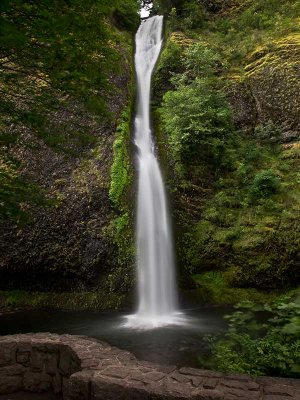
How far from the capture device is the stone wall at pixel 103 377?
3.17 metres

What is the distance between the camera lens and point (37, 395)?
442 cm

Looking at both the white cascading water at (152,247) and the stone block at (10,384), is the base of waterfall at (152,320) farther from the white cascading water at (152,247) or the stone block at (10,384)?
the stone block at (10,384)

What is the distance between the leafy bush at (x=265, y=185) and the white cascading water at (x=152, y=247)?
117 inches

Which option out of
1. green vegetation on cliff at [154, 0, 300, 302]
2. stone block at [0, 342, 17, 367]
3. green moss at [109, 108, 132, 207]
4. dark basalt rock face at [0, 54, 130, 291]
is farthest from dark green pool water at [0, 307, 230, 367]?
green moss at [109, 108, 132, 207]

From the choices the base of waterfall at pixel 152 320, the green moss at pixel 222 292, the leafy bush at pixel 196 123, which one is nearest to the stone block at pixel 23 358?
the base of waterfall at pixel 152 320

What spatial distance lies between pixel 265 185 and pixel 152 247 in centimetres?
421

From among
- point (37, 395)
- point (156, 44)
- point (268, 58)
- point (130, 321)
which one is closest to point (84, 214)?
point (130, 321)

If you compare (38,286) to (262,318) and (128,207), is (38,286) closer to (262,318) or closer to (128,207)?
(128,207)

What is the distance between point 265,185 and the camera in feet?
36.7

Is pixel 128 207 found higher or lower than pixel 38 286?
higher

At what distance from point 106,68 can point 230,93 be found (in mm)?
10482

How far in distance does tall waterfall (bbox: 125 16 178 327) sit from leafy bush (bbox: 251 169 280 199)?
2963mm

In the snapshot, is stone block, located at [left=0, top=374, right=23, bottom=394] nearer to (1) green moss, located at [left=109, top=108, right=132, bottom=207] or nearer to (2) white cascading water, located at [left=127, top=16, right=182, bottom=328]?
(2) white cascading water, located at [left=127, top=16, right=182, bottom=328]

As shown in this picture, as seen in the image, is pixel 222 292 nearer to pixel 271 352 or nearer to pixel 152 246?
pixel 152 246
